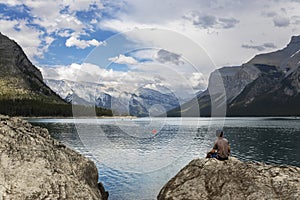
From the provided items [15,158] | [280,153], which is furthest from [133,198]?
[280,153]

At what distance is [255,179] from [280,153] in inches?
2437

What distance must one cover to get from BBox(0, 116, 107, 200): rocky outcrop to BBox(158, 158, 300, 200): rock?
21.0 ft

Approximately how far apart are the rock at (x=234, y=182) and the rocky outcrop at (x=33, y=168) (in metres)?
6.42

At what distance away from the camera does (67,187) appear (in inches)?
604

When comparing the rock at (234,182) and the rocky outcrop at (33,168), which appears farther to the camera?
the rock at (234,182)

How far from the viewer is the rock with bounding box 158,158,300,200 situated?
17.5 m

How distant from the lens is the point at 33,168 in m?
15.0

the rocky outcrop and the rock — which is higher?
the rocky outcrop

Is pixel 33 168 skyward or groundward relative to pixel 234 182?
skyward

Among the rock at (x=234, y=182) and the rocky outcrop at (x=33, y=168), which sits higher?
the rocky outcrop at (x=33, y=168)

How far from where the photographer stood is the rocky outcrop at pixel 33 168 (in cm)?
1410

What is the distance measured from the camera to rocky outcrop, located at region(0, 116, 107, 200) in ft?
46.3

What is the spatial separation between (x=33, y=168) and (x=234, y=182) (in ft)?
37.5

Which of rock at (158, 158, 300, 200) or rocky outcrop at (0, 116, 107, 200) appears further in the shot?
rock at (158, 158, 300, 200)
